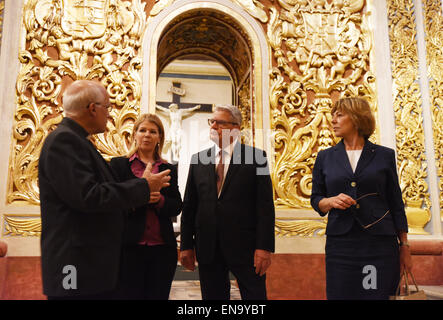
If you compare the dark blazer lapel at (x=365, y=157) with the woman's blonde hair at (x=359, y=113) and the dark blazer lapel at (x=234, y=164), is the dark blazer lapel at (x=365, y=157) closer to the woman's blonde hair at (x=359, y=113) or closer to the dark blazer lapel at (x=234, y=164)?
the woman's blonde hair at (x=359, y=113)

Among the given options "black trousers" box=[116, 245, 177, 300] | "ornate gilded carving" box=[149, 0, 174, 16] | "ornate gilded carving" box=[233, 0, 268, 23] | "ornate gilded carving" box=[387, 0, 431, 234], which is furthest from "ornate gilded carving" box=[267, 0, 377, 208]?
"black trousers" box=[116, 245, 177, 300]

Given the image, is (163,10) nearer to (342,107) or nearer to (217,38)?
(217,38)

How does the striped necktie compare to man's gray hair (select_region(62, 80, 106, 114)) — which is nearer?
man's gray hair (select_region(62, 80, 106, 114))

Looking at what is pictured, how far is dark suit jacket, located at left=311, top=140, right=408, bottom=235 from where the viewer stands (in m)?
1.89

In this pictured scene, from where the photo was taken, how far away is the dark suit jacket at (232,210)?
2.01m

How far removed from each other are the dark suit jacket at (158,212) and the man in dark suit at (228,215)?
0.32ft

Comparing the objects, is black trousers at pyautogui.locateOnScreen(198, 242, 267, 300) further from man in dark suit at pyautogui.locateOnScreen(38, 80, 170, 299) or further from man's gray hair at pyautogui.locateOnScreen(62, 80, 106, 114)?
man's gray hair at pyautogui.locateOnScreen(62, 80, 106, 114)

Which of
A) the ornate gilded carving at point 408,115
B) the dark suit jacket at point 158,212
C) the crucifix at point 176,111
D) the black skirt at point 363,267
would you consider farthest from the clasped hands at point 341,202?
the crucifix at point 176,111

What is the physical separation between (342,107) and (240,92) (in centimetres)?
282

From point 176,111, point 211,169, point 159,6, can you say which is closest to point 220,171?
point 211,169

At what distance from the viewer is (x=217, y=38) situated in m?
4.57

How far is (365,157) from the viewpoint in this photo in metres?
2.01

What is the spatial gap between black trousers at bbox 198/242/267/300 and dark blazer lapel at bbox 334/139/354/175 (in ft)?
2.29

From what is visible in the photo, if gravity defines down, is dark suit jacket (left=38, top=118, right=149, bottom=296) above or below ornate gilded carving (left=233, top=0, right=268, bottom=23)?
below
